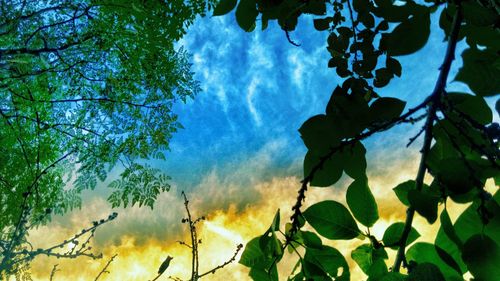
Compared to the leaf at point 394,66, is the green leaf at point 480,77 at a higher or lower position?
lower

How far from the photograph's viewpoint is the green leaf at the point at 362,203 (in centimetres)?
67

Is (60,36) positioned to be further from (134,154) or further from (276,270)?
(276,270)

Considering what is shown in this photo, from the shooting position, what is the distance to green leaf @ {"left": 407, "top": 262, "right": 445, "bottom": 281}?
43cm

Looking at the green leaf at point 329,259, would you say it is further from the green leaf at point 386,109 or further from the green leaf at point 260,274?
the green leaf at point 386,109

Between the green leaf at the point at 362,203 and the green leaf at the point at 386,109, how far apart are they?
121mm

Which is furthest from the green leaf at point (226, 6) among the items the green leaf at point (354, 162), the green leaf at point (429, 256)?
the green leaf at point (429, 256)

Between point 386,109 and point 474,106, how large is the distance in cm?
16

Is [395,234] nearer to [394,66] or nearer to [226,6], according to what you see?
[394,66]

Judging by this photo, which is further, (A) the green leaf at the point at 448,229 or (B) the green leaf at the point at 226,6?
(B) the green leaf at the point at 226,6

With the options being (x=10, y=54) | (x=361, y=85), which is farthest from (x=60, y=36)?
(x=361, y=85)

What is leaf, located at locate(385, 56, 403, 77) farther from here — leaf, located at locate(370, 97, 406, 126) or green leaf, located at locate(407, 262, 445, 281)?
green leaf, located at locate(407, 262, 445, 281)

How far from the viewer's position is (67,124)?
725cm

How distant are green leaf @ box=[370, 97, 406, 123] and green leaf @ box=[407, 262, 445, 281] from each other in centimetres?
29

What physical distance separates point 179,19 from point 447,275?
5760mm
